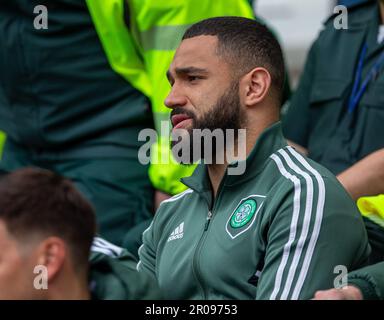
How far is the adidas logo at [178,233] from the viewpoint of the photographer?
3.45 meters

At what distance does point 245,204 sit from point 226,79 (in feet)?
1.52

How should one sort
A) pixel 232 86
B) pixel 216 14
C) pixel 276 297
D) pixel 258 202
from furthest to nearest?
pixel 216 14 → pixel 232 86 → pixel 258 202 → pixel 276 297

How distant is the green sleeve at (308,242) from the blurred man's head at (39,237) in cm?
58

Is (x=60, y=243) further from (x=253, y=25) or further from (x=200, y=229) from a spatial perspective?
(x=253, y=25)

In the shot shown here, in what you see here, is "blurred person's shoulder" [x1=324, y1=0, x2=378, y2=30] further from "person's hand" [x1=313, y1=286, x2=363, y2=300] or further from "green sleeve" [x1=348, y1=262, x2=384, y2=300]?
"person's hand" [x1=313, y1=286, x2=363, y2=300]

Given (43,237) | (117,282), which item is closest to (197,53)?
(117,282)

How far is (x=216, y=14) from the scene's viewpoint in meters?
4.29

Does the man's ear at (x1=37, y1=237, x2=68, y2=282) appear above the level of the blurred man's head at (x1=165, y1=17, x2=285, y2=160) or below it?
below

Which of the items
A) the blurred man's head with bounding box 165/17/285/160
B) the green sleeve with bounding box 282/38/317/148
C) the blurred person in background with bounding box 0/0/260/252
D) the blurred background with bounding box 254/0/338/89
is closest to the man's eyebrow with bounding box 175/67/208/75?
the blurred man's head with bounding box 165/17/285/160

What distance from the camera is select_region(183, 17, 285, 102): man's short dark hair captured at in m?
3.52

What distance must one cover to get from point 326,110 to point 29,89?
1.25m

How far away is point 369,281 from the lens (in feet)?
9.73

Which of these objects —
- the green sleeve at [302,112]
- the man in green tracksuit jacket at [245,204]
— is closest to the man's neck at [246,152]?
the man in green tracksuit jacket at [245,204]

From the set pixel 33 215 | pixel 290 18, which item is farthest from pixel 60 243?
pixel 290 18
